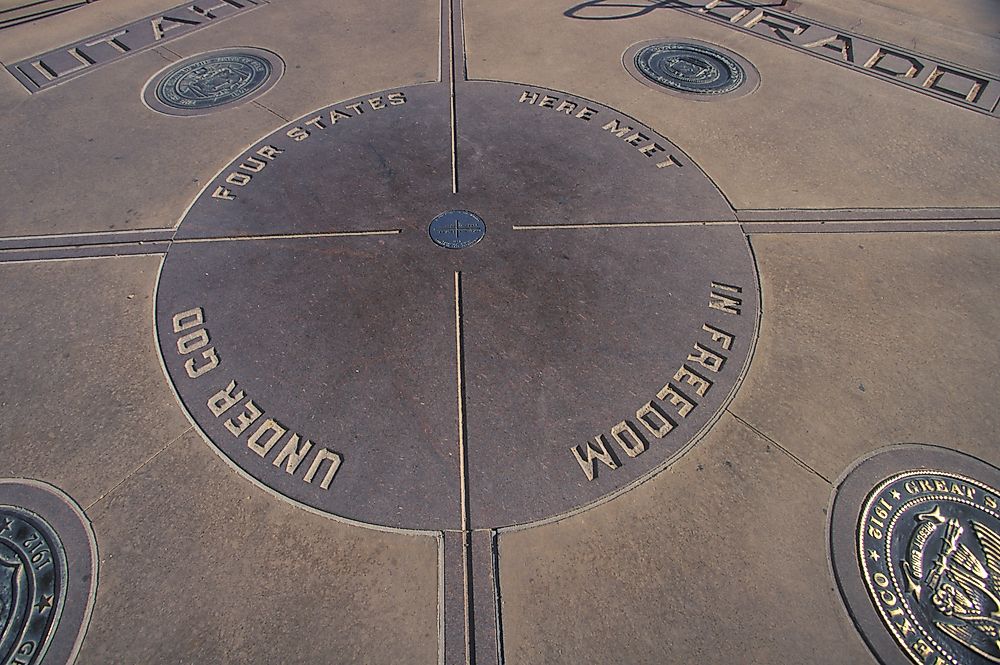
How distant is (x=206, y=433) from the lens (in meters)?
3.73

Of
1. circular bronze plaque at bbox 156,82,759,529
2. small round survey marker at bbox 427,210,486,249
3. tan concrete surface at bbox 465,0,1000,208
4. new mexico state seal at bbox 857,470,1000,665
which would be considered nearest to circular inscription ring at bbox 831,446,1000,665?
new mexico state seal at bbox 857,470,1000,665

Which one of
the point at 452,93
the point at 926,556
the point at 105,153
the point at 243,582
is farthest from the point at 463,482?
the point at 105,153

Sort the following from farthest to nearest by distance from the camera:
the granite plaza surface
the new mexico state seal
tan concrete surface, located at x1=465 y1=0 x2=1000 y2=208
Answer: tan concrete surface, located at x1=465 y1=0 x2=1000 y2=208 → the granite plaza surface → the new mexico state seal

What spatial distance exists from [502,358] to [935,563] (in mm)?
2551

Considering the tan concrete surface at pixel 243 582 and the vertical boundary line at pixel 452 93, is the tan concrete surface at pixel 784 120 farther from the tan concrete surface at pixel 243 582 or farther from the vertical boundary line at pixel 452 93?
the tan concrete surface at pixel 243 582

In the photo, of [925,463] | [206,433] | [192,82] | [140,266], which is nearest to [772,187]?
[925,463]

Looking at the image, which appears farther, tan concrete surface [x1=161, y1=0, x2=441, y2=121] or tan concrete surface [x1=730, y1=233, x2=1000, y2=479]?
tan concrete surface [x1=161, y1=0, x2=441, y2=121]

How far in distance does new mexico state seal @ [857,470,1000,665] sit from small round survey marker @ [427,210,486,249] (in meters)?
3.13

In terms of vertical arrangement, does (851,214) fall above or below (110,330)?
above

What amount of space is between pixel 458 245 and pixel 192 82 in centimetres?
409

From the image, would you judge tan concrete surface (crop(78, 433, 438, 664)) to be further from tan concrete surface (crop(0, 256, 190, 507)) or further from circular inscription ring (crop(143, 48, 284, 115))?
circular inscription ring (crop(143, 48, 284, 115))

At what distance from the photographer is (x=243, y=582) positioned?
315 cm

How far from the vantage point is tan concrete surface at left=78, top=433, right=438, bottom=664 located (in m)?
2.94

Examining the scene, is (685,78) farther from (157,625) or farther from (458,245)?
(157,625)
